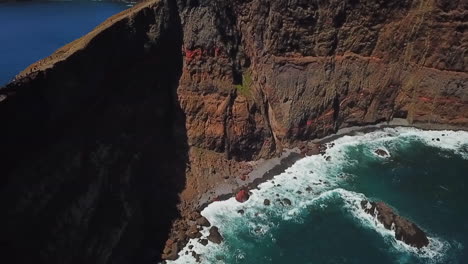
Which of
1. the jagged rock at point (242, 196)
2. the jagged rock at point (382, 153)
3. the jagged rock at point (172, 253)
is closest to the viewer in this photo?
the jagged rock at point (172, 253)

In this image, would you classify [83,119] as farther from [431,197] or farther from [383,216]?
[431,197]

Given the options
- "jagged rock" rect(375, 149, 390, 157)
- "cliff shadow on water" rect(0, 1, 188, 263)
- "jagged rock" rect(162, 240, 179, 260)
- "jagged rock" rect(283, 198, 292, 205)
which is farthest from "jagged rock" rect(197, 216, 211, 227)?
"jagged rock" rect(375, 149, 390, 157)

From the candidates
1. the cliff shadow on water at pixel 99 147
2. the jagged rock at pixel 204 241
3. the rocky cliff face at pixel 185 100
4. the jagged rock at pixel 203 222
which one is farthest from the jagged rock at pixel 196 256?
the rocky cliff face at pixel 185 100

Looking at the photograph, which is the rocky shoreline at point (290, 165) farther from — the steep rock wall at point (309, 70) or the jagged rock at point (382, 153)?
the steep rock wall at point (309, 70)

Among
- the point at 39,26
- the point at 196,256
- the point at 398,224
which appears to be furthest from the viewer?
the point at 39,26

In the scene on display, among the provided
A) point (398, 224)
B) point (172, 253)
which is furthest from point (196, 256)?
point (398, 224)

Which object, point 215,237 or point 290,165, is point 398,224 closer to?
point 290,165

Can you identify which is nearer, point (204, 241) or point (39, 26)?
point (204, 241)
